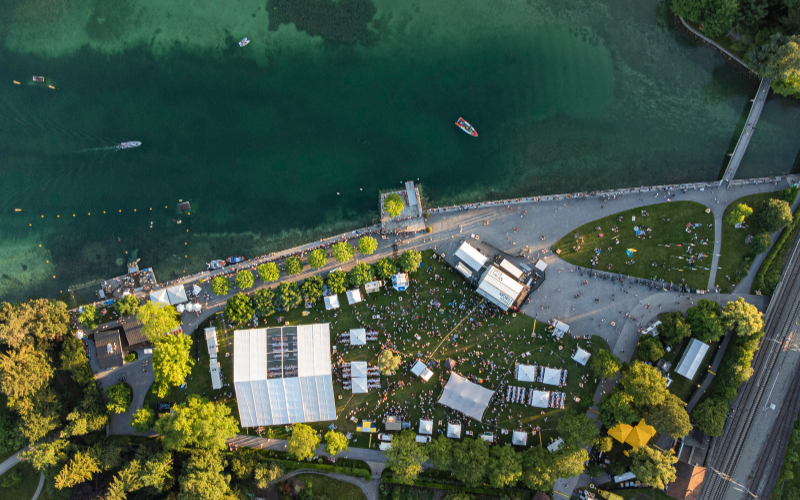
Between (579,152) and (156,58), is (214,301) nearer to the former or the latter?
(156,58)

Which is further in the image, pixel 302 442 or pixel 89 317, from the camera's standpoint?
pixel 89 317

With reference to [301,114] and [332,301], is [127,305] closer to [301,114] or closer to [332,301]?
[332,301]

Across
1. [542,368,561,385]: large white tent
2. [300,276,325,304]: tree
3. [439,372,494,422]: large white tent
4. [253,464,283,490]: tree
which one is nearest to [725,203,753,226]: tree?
[542,368,561,385]: large white tent

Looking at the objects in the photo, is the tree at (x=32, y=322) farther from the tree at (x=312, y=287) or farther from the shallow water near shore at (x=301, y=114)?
the tree at (x=312, y=287)

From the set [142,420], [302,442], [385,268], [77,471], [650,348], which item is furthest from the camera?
[385,268]

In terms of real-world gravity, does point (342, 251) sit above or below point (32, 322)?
above

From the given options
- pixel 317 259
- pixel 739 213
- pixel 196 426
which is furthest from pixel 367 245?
pixel 739 213

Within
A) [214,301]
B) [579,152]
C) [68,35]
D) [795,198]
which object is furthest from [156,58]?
[795,198]
